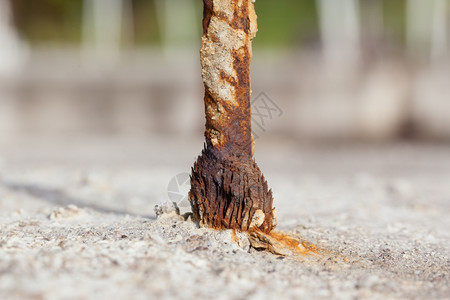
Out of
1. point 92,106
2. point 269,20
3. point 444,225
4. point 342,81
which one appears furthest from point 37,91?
point 269,20

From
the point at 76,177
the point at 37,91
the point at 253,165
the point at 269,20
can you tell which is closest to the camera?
the point at 253,165

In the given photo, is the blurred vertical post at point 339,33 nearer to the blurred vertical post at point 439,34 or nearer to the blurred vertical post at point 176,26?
the blurred vertical post at point 439,34

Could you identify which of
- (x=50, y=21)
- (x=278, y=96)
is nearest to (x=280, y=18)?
(x=50, y=21)

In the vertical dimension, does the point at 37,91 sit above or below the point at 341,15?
below

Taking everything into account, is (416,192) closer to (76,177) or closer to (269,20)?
(76,177)

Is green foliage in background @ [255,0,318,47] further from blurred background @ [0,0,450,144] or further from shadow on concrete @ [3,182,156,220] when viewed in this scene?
shadow on concrete @ [3,182,156,220]

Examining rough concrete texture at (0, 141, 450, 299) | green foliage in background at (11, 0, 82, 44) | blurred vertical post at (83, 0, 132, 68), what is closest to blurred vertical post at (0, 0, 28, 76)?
blurred vertical post at (83, 0, 132, 68)

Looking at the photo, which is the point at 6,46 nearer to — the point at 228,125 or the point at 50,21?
the point at 50,21
